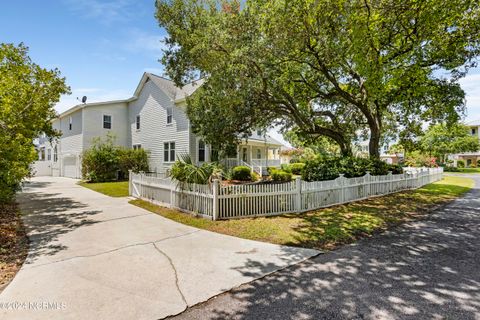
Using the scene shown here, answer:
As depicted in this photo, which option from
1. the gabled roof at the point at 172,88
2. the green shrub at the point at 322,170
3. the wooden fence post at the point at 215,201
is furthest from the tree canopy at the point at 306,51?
the gabled roof at the point at 172,88

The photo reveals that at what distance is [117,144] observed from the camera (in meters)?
22.7

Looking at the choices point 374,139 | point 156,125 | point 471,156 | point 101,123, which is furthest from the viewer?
point 471,156

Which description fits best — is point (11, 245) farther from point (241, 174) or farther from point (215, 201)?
point (241, 174)

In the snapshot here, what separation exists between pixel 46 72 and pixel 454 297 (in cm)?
1282

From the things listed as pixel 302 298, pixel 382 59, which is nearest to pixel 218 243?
pixel 302 298

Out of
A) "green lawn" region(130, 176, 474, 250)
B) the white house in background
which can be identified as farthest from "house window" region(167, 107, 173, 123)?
"green lawn" region(130, 176, 474, 250)

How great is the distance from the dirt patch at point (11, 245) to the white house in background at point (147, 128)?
1086cm

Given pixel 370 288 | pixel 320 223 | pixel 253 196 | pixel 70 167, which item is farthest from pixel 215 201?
pixel 70 167

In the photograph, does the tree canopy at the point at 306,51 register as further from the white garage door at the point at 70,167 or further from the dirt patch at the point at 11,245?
the white garage door at the point at 70,167

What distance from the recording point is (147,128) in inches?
835

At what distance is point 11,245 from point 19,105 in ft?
14.5

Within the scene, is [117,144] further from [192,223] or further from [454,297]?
[454,297]

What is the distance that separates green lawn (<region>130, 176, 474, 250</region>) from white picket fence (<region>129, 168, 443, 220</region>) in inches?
12.2

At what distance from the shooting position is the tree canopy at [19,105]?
6250 mm
